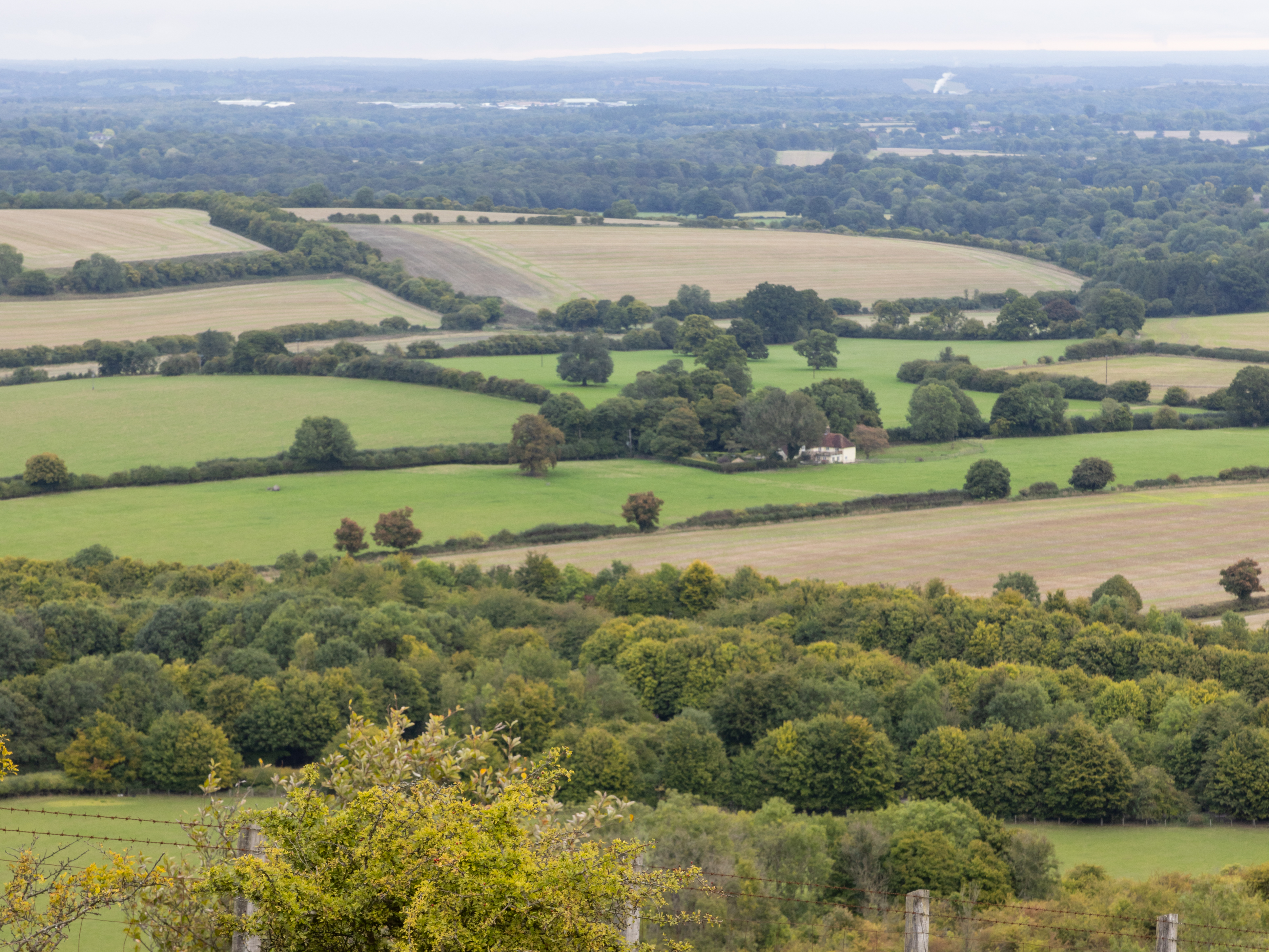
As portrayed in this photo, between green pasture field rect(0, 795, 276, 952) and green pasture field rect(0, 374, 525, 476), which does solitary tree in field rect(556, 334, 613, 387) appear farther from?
green pasture field rect(0, 795, 276, 952)

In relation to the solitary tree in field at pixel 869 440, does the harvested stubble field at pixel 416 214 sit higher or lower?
higher

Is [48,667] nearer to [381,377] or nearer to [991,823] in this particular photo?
[991,823]

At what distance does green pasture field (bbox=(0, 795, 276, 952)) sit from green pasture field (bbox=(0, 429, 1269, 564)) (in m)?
25.8

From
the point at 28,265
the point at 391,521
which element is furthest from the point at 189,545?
the point at 28,265

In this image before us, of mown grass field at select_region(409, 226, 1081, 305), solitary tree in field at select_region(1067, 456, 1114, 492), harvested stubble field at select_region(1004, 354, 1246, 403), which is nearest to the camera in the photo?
solitary tree in field at select_region(1067, 456, 1114, 492)

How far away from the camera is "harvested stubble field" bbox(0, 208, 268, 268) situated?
144m

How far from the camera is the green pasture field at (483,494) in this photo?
7075 cm

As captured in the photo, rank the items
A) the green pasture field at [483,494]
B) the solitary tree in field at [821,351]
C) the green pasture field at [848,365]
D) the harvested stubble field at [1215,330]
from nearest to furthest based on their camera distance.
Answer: the green pasture field at [483,494] → the green pasture field at [848,365] → the solitary tree in field at [821,351] → the harvested stubble field at [1215,330]

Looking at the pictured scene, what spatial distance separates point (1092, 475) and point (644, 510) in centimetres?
2590

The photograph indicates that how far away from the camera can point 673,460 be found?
89.2m

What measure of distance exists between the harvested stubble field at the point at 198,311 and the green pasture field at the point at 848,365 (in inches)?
850

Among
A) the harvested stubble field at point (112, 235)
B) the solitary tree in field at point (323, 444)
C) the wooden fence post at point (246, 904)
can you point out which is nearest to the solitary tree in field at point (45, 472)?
the solitary tree in field at point (323, 444)

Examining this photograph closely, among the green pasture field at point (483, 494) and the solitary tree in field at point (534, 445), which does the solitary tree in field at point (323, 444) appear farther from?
the solitary tree in field at point (534, 445)

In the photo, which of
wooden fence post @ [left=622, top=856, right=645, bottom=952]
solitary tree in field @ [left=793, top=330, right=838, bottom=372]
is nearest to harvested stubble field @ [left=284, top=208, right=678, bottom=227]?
solitary tree in field @ [left=793, top=330, right=838, bottom=372]
